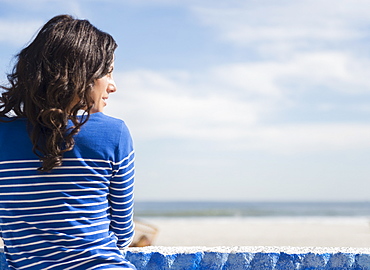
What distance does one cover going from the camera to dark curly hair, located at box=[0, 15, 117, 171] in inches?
58.6

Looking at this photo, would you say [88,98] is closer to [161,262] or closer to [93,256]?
[93,256]

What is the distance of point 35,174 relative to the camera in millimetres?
1514

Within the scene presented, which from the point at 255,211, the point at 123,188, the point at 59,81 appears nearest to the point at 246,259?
the point at 123,188

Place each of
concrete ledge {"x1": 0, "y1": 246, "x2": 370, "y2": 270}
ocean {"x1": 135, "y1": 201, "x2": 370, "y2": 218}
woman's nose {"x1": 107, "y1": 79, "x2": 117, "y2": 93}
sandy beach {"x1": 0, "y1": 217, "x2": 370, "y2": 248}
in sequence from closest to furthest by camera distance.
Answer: woman's nose {"x1": 107, "y1": 79, "x2": 117, "y2": 93}, concrete ledge {"x1": 0, "y1": 246, "x2": 370, "y2": 270}, sandy beach {"x1": 0, "y1": 217, "x2": 370, "y2": 248}, ocean {"x1": 135, "y1": 201, "x2": 370, "y2": 218}

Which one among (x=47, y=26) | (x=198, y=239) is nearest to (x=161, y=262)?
(x=47, y=26)

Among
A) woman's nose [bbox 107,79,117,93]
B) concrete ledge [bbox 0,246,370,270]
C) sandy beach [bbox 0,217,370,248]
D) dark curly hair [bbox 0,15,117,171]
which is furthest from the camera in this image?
sandy beach [bbox 0,217,370,248]

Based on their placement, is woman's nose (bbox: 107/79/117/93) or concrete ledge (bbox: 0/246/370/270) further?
concrete ledge (bbox: 0/246/370/270)

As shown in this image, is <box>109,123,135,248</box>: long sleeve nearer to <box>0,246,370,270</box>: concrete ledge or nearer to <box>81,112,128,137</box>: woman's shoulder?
<box>81,112,128,137</box>: woman's shoulder

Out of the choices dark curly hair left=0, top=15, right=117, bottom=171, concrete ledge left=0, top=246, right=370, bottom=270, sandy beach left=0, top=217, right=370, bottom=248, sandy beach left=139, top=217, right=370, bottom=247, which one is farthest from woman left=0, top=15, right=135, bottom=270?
sandy beach left=139, top=217, right=370, bottom=247

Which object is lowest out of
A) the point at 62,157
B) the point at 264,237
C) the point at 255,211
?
the point at 255,211

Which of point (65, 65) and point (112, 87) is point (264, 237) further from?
point (65, 65)

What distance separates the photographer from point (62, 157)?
4.92 feet

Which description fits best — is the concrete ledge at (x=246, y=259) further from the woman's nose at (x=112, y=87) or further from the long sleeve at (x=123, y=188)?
the woman's nose at (x=112, y=87)

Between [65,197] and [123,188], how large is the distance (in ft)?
0.59
